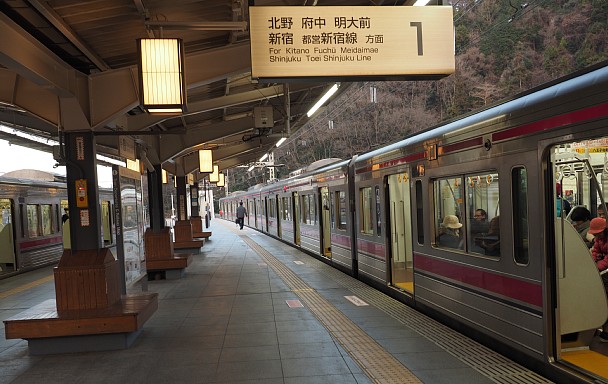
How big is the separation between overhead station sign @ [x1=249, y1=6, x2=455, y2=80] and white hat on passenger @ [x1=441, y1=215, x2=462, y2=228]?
5.44ft

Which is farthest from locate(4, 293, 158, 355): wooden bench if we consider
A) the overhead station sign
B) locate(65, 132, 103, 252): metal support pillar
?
the overhead station sign

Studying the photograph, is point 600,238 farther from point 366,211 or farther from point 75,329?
point 75,329

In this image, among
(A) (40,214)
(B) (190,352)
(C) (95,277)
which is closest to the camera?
(B) (190,352)

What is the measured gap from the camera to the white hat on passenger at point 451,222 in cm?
541

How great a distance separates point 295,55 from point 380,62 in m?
0.78

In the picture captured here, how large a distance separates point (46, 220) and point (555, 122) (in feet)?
46.2

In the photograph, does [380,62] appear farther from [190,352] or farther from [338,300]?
[338,300]

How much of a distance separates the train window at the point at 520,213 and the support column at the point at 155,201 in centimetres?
835

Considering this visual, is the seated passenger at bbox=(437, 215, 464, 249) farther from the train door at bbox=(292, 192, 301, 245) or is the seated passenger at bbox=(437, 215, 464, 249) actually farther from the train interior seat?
the train door at bbox=(292, 192, 301, 245)

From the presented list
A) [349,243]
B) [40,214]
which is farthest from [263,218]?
[349,243]

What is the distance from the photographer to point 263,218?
80.3 feet

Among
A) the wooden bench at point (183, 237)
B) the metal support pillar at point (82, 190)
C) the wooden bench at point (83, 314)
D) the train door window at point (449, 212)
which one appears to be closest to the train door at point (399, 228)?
the train door window at point (449, 212)

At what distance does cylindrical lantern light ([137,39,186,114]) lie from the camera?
16.1ft

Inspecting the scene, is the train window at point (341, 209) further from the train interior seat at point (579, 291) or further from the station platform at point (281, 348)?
the train interior seat at point (579, 291)
